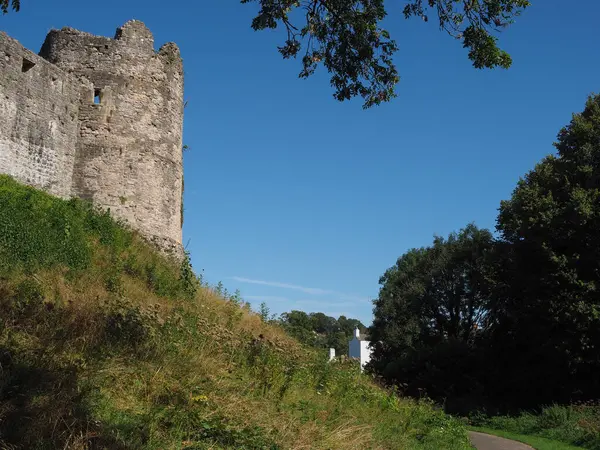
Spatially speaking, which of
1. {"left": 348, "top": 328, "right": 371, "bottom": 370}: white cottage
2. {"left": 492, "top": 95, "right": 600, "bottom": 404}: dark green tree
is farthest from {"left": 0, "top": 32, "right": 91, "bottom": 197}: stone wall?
{"left": 348, "top": 328, "right": 371, "bottom": 370}: white cottage

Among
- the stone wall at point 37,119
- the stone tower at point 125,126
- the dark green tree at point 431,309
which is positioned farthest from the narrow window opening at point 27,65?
the dark green tree at point 431,309

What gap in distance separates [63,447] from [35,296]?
4242mm

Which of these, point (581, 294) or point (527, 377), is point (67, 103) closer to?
point (581, 294)

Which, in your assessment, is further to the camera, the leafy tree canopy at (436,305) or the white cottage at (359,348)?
the white cottage at (359,348)

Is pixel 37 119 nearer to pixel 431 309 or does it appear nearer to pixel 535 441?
pixel 535 441

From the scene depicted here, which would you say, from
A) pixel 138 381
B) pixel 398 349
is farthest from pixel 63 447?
pixel 398 349

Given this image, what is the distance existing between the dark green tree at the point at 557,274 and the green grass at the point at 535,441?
4.51m

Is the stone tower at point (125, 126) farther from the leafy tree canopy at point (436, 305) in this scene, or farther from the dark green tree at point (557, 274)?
the leafy tree canopy at point (436, 305)

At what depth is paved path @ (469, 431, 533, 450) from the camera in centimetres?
1703

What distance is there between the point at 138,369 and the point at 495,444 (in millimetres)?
14089

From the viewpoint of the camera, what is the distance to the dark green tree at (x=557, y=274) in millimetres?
24250

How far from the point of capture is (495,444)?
18.0 metres

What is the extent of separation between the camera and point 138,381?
23.7 feet

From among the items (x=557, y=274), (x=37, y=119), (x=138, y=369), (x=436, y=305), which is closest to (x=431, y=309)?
(x=436, y=305)
